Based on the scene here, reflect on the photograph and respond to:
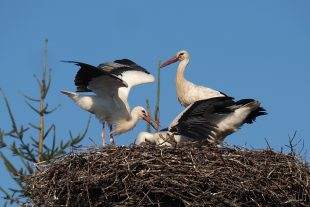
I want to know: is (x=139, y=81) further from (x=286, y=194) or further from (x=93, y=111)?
(x=286, y=194)

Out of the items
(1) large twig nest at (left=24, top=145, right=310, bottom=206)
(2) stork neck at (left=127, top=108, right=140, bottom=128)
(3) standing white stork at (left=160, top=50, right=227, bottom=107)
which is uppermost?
(3) standing white stork at (left=160, top=50, right=227, bottom=107)

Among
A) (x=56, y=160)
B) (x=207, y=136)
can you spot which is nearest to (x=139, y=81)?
(x=207, y=136)

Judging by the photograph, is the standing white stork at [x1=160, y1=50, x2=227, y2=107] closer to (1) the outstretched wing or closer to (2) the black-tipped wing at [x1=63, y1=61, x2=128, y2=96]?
(1) the outstretched wing

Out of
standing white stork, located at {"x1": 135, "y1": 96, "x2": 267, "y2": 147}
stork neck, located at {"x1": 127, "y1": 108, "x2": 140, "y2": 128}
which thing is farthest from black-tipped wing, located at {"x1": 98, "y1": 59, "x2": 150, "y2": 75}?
standing white stork, located at {"x1": 135, "y1": 96, "x2": 267, "y2": 147}

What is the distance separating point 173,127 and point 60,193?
1.93 metres

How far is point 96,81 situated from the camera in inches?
528

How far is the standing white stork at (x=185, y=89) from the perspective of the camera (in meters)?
13.0

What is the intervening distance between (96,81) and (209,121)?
1788mm

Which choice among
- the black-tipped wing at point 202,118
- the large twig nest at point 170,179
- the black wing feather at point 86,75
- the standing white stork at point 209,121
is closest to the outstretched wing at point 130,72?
the black wing feather at point 86,75

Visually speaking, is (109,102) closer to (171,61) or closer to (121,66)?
(121,66)

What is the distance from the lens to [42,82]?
38.4 ft

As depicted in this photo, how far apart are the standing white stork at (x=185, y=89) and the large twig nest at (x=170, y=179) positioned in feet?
6.55

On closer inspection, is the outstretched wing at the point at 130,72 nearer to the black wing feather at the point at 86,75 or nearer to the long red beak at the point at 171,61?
the long red beak at the point at 171,61

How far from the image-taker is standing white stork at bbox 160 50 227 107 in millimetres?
13045
